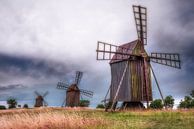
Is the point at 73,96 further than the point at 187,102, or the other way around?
the point at 187,102

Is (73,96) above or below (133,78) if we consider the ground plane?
below

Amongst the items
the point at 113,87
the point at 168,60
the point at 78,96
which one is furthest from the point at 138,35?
the point at 78,96

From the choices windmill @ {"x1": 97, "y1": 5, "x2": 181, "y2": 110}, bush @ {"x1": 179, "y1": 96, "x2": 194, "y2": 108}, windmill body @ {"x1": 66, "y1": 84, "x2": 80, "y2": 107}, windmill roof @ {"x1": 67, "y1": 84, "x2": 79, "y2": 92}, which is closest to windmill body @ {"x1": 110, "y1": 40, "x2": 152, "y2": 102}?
windmill @ {"x1": 97, "y1": 5, "x2": 181, "y2": 110}

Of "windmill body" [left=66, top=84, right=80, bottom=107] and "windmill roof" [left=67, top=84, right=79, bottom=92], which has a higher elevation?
"windmill roof" [left=67, top=84, right=79, bottom=92]

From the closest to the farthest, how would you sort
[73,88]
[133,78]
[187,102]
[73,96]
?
[133,78] < [73,96] < [73,88] < [187,102]

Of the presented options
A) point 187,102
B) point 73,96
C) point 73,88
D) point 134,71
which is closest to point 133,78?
point 134,71

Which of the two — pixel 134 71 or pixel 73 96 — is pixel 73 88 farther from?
pixel 134 71

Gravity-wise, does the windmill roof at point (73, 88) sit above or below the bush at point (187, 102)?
above

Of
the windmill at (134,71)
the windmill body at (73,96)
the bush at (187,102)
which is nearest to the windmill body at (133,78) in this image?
the windmill at (134,71)

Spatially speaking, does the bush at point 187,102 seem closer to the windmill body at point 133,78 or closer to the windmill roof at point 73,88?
the windmill roof at point 73,88

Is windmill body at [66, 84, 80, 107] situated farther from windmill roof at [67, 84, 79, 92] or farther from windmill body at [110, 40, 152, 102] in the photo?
windmill body at [110, 40, 152, 102]

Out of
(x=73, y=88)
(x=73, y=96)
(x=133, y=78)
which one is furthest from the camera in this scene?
(x=73, y=88)

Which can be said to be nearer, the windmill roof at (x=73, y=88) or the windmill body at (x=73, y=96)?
the windmill body at (x=73, y=96)

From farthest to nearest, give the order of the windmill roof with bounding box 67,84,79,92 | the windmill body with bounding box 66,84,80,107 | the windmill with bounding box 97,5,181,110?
1. the windmill roof with bounding box 67,84,79,92
2. the windmill body with bounding box 66,84,80,107
3. the windmill with bounding box 97,5,181,110
